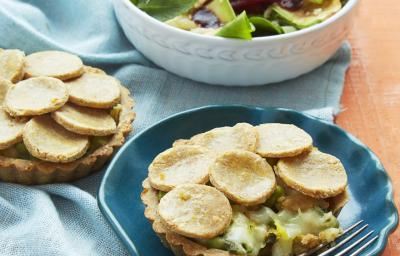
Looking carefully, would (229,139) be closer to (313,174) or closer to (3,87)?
(313,174)

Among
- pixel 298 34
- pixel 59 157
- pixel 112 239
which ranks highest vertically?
pixel 298 34

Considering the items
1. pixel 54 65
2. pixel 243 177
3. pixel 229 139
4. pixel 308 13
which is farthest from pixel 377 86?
pixel 54 65

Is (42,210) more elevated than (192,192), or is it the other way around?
(192,192)

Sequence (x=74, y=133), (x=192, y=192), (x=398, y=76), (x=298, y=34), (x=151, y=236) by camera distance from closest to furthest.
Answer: (x=192, y=192), (x=151, y=236), (x=74, y=133), (x=298, y=34), (x=398, y=76)

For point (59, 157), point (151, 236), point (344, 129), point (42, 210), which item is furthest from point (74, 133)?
point (344, 129)

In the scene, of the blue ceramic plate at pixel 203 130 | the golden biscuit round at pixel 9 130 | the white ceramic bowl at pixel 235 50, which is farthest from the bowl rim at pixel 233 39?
the golden biscuit round at pixel 9 130

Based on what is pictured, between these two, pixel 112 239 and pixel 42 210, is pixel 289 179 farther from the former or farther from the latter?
pixel 42 210

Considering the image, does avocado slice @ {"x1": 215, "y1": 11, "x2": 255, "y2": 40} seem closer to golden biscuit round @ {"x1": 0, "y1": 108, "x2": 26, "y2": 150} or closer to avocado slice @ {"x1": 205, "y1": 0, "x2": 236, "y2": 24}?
avocado slice @ {"x1": 205, "y1": 0, "x2": 236, "y2": 24}
